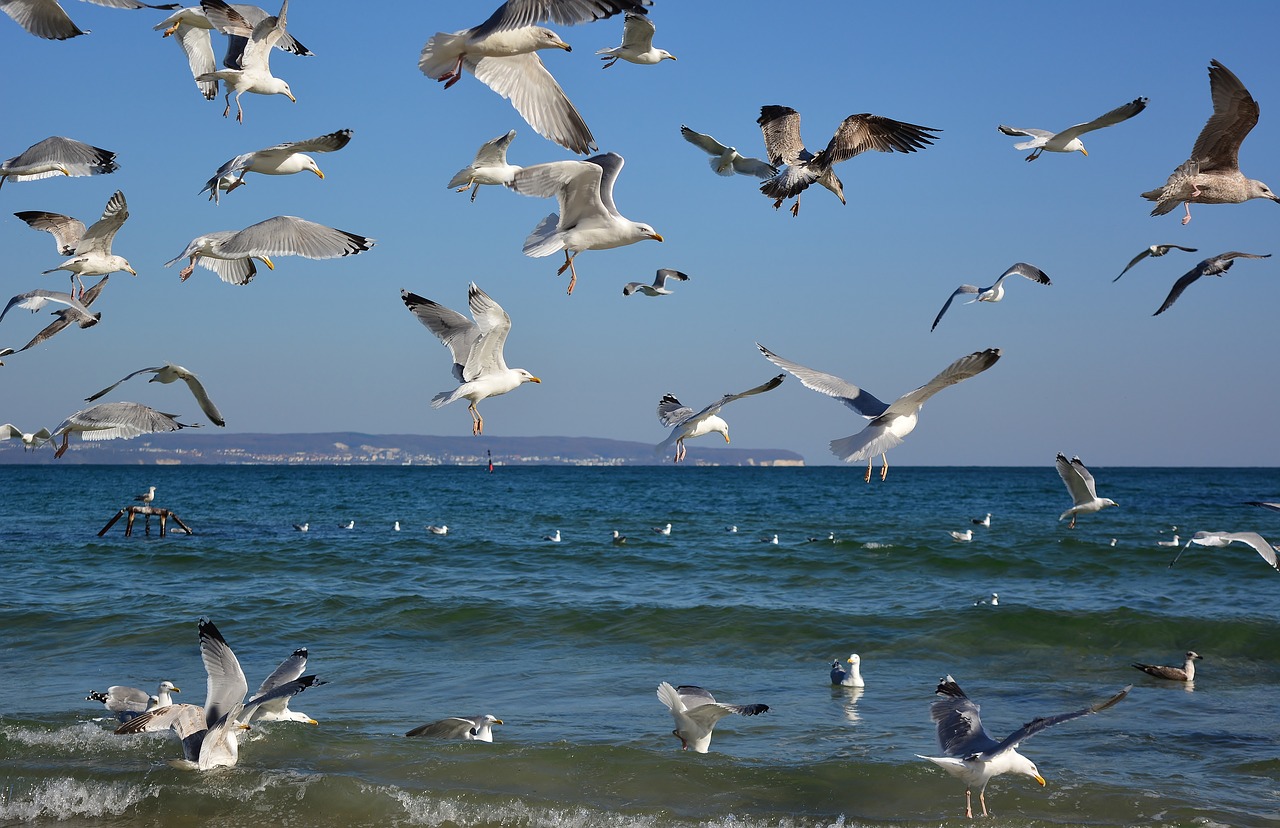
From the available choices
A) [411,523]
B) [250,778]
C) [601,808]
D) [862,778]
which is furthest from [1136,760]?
[411,523]

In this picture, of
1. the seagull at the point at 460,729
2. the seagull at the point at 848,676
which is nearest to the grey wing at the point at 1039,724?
the seagull at the point at 460,729

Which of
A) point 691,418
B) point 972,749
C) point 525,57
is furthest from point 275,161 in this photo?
point 972,749

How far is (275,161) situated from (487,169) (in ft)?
5.46

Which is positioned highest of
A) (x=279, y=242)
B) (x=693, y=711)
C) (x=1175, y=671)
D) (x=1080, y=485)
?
(x=279, y=242)

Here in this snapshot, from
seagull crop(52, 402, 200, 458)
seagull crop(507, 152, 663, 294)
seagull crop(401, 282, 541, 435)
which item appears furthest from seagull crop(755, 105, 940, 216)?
seagull crop(52, 402, 200, 458)

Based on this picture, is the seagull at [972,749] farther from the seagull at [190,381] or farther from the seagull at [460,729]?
the seagull at [190,381]

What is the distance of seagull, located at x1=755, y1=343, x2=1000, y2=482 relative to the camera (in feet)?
19.8

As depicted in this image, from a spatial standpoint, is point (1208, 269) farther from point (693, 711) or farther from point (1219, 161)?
point (693, 711)

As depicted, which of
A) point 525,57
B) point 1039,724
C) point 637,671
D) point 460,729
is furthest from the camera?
point 637,671

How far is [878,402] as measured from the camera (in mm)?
7172

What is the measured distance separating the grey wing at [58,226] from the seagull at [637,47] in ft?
13.9

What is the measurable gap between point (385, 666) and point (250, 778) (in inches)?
148

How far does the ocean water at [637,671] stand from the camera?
22.8 ft

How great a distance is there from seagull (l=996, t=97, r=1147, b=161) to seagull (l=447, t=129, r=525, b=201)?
381 centimetres
